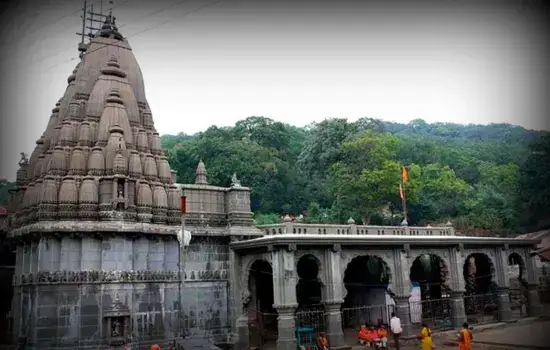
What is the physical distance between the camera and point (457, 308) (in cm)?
2364

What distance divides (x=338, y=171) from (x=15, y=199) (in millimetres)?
28375

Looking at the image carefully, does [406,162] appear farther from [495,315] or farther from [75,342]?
[75,342]

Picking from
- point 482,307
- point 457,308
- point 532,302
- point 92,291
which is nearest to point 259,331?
point 92,291

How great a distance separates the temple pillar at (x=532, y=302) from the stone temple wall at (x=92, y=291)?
1959cm

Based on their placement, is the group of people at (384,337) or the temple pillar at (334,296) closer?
the group of people at (384,337)

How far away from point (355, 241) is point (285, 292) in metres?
3.98

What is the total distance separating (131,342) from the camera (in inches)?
741

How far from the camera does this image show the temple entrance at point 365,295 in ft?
87.5

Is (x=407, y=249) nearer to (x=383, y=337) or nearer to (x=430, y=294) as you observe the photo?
(x=383, y=337)

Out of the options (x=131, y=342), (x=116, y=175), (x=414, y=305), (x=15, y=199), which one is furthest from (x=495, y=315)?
(x=15, y=199)

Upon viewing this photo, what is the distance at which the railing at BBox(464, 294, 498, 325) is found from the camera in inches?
1034

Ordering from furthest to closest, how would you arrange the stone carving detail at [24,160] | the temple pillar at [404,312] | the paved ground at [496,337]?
the stone carving detail at [24,160], the temple pillar at [404,312], the paved ground at [496,337]

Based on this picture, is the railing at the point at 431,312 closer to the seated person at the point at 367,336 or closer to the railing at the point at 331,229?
the railing at the point at 331,229

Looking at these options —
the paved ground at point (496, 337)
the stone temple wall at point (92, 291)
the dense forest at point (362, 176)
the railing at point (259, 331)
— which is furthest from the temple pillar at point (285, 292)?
the dense forest at point (362, 176)
